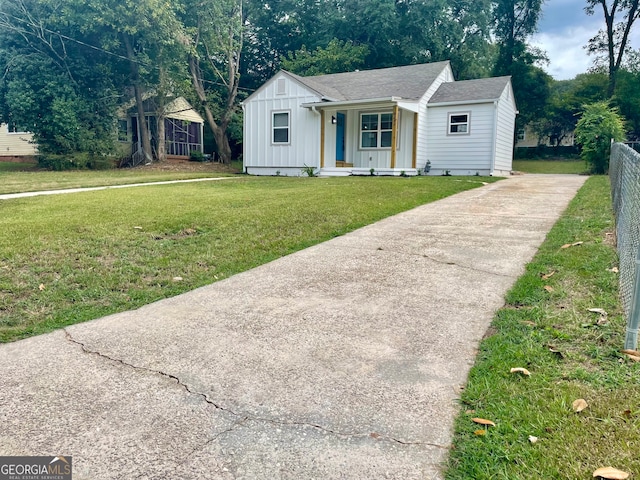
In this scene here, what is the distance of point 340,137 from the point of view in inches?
699

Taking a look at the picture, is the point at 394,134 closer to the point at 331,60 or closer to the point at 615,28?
the point at 331,60

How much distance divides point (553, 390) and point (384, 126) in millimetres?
15786

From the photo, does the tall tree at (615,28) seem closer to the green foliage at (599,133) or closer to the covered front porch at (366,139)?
the green foliage at (599,133)

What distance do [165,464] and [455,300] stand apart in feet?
7.99

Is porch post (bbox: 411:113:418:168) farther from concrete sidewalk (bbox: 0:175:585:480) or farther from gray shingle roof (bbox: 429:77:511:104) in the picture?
concrete sidewalk (bbox: 0:175:585:480)

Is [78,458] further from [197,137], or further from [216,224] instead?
[197,137]

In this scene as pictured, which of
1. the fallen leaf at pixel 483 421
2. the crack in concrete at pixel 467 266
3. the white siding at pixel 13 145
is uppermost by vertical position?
the white siding at pixel 13 145

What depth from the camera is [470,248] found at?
201 inches

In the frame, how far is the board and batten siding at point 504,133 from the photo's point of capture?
17067mm

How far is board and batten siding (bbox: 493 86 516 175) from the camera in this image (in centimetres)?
1707

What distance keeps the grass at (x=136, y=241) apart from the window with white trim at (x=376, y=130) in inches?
319

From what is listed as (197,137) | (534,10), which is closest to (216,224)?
(197,137)
